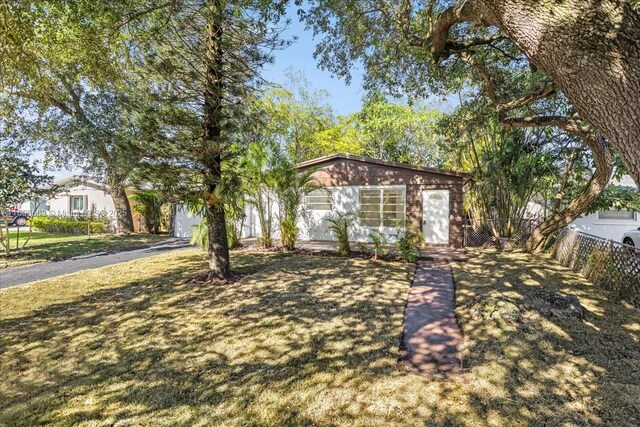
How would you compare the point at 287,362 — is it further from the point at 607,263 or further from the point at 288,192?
the point at 288,192

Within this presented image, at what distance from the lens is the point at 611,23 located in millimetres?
1637

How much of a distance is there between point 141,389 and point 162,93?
539 cm

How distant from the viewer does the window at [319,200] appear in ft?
43.6

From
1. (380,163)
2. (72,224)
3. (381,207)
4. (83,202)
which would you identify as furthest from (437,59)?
(83,202)

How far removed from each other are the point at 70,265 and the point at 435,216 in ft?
37.7

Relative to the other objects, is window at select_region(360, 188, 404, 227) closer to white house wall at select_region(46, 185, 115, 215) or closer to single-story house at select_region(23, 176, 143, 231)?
single-story house at select_region(23, 176, 143, 231)

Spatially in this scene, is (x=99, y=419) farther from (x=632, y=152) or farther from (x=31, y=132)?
(x=31, y=132)

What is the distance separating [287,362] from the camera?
363 cm

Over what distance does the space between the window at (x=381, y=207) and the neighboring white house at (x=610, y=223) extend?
797 cm

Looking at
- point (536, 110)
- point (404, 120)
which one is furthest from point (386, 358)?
point (404, 120)

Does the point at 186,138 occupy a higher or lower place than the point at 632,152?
higher

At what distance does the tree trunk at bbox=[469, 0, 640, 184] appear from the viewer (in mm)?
1590

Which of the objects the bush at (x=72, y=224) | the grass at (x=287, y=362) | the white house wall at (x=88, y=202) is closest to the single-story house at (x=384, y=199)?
the grass at (x=287, y=362)

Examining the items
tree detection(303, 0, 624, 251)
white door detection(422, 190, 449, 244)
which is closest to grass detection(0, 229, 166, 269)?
tree detection(303, 0, 624, 251)
